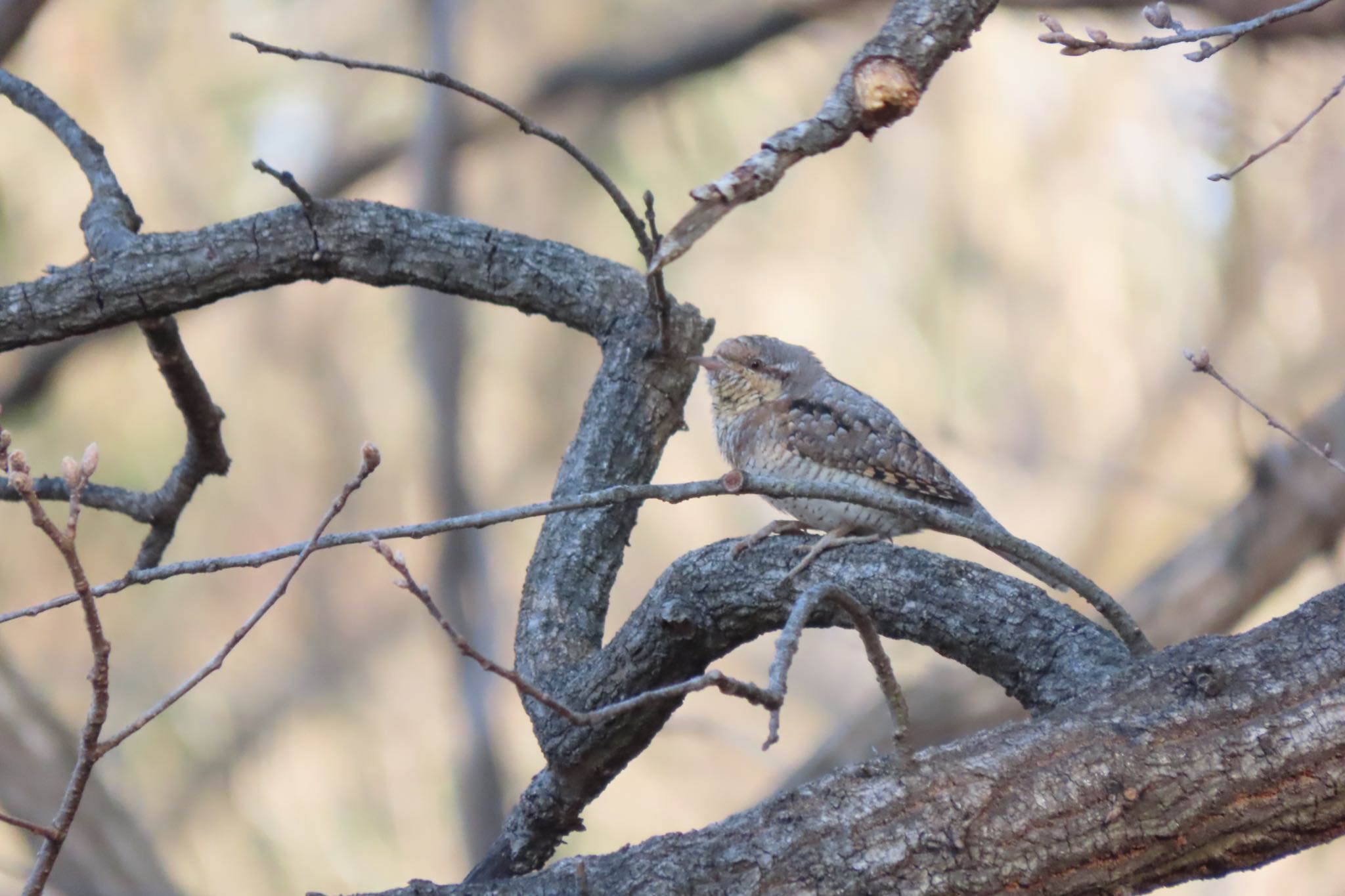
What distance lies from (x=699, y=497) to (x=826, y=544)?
1.92 ft

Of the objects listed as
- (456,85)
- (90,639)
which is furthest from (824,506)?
(90,639)

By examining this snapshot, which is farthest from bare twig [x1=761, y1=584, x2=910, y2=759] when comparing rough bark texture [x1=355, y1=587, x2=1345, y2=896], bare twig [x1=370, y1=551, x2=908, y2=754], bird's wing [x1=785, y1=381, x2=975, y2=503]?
bird's wing [x1=785, y1=381, x2=975, y2=503]

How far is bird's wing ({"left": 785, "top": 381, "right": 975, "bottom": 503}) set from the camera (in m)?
3.33

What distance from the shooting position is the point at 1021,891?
6.25 feet

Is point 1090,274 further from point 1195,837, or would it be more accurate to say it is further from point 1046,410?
point 1195,837

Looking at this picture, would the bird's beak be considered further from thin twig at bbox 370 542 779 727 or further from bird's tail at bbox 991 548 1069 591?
thin twig at bbox 370 542 779 727

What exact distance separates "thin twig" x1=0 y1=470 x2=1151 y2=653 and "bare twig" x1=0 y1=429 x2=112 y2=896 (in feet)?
0.92

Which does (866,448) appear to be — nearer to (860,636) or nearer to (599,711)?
(860,636)

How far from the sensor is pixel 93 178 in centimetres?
329

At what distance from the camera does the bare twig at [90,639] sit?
4.75 feet

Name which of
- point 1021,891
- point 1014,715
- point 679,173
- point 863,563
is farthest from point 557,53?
point 1021,891

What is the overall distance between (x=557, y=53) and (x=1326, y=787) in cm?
864

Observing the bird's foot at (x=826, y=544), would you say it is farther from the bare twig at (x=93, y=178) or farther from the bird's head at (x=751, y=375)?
the bare twig at (x=93, y=178)

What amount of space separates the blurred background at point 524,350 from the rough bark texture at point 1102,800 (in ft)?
17.4
